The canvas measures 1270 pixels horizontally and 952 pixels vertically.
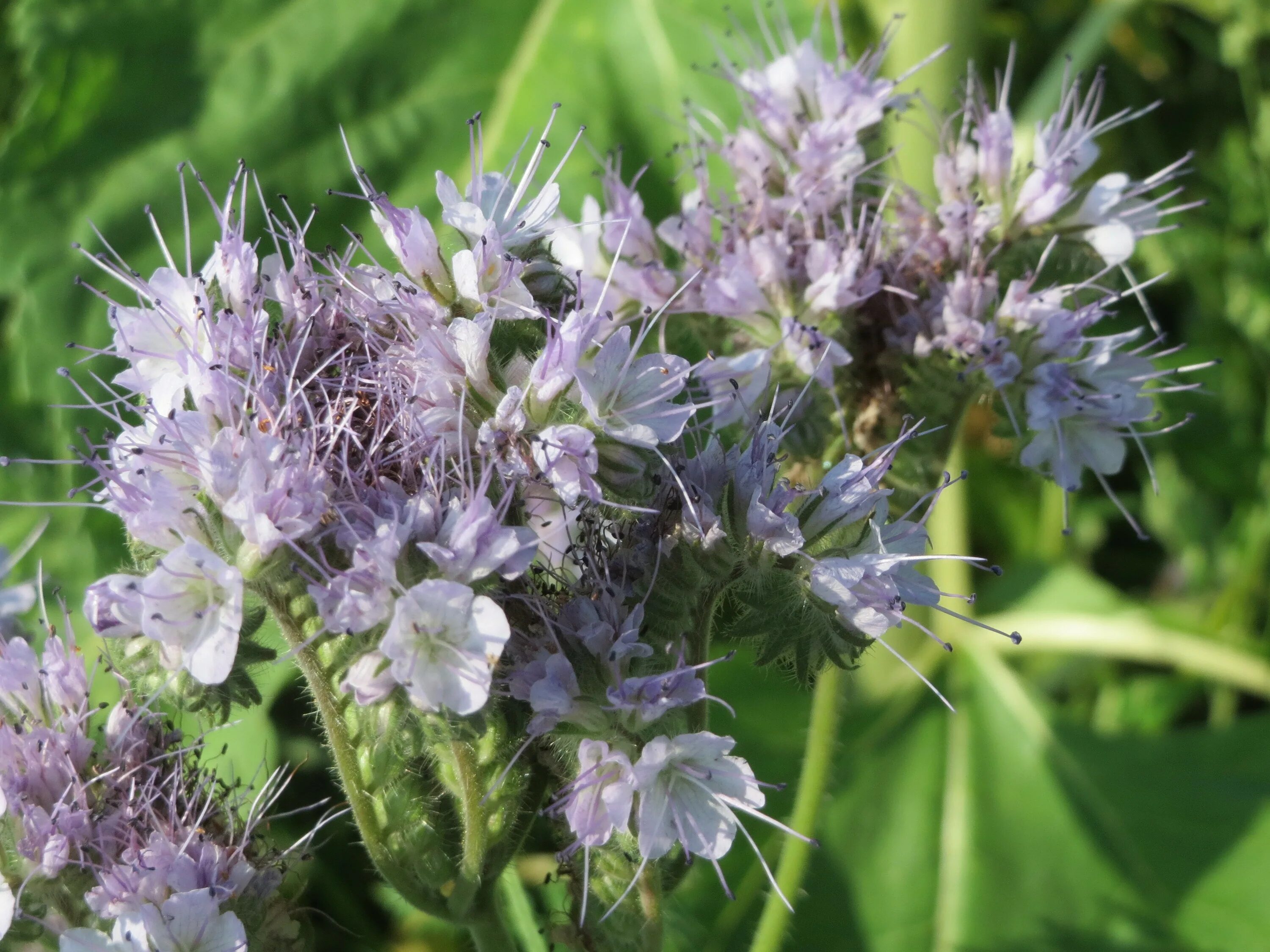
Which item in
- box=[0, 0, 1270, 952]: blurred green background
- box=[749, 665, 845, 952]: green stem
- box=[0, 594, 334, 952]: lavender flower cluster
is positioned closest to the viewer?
box=[0, 594, 334, 952]: lavender flower cluster

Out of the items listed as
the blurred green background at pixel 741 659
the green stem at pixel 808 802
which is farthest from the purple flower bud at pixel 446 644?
the blurred green background at pixel 741 659

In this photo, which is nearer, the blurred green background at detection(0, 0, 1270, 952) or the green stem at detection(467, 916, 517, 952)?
the green stem at detection(467, 916, 517, 952)

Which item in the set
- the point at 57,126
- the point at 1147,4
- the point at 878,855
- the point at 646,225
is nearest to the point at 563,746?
the point at 646,225

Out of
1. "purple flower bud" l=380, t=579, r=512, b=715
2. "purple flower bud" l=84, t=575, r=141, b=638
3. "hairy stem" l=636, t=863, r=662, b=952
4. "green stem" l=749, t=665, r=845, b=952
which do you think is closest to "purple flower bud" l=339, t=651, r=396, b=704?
"purple flower bud" l=380, t=579, r=512, b=715

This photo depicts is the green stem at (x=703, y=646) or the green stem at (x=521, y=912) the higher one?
the green stem at (x=703, y=646)

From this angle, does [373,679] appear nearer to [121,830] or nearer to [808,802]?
[121,830]

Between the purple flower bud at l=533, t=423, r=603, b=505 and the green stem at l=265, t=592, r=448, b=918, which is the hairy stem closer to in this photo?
the green stem at l=265, t=592, r=448, b=918

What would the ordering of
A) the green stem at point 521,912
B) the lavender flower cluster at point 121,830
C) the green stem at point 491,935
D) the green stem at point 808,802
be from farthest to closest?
1. the green stem at point 808,802
2. the green stem at point 521,912
3. the green stem at point 491,935
4. the lavender flower cluster at point 121,830

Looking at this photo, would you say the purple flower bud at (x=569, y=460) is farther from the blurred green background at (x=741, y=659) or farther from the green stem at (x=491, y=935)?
the blurred green background at (x=741, y=659)
